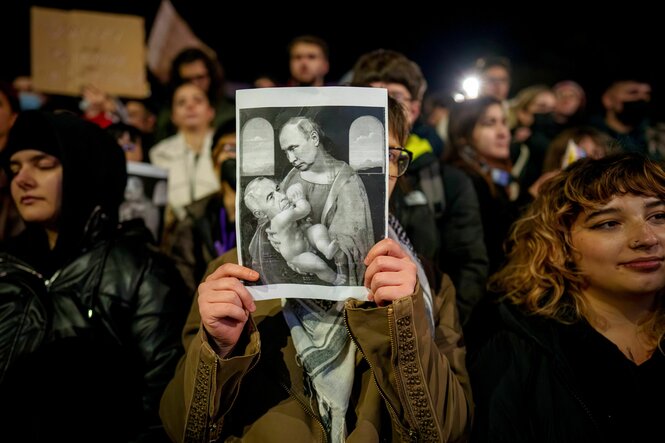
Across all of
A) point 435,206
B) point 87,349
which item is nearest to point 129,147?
point 87,349

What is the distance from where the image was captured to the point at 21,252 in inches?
83.4

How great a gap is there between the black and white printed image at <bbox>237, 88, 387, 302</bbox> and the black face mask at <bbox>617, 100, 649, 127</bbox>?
169 inches

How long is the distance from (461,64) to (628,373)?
9.15 meters

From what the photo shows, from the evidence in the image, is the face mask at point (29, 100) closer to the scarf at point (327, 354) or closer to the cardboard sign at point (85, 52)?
the cardboard sign at point (85, 52)

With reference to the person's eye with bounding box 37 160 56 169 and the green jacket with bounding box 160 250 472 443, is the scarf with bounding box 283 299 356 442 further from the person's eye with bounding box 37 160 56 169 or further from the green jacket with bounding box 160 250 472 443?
the person's eye with bounding box 37 160 56 169

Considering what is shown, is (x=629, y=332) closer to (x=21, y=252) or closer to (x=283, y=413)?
(x=283, y=413)

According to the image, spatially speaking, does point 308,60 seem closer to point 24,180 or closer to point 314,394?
point 24,180

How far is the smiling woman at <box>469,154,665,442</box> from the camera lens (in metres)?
1.74

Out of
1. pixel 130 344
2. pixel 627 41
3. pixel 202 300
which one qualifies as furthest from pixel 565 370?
pixel 627 41

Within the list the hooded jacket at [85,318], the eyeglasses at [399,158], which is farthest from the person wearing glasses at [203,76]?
the eyeglasses at [399,158]

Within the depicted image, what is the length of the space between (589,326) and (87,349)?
181 cm

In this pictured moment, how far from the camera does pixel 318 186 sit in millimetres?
1417

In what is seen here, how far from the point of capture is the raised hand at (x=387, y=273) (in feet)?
4.56

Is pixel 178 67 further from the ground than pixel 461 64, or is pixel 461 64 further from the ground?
pixel 461 64
